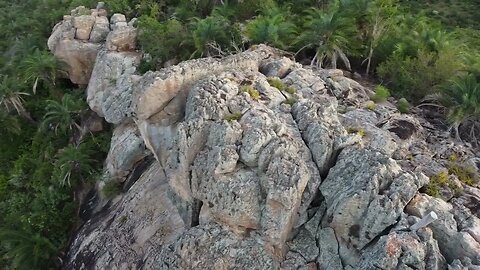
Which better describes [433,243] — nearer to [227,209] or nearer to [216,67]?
[227,209]

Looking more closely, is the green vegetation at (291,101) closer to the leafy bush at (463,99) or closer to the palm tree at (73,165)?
the leafy bush at (463,99)

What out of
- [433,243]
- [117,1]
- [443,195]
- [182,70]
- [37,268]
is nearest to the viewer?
[433,243]

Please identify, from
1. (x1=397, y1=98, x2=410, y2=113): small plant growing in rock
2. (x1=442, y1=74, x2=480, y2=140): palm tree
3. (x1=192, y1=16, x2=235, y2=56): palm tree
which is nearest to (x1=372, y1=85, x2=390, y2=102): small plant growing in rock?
(x1=397, y1=98, x2=410, y2=113): small plant growing in rock

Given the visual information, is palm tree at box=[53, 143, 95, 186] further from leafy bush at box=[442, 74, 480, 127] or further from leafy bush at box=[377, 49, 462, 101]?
leafy bush at box=[442, 74, 480, 127]

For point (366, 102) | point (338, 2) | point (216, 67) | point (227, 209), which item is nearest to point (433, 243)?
→ point (227, 209)

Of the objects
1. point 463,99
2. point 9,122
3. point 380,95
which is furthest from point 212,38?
point 9,122

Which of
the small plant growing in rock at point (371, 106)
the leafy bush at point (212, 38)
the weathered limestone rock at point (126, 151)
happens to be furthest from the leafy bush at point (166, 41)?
the small plant growing in rock at point (371, 106)
